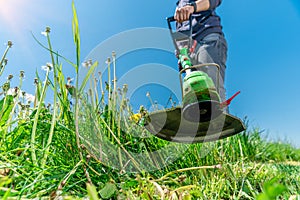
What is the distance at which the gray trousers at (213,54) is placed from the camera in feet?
8.38

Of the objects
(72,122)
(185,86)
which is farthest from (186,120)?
(72,122)

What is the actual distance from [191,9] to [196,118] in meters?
0.98

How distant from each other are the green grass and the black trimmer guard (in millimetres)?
75

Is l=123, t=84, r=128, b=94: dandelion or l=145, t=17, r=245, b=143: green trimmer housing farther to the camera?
l=123, t=84, r=128, b=94: dandelion

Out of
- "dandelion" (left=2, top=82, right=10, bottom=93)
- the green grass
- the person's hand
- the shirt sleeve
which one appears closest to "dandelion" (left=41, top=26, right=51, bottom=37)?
the green grass

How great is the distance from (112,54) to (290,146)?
4912 mm

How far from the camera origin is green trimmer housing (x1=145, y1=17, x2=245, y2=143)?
5.32 ft

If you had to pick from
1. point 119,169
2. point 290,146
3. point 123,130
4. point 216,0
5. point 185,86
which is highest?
point 216,0

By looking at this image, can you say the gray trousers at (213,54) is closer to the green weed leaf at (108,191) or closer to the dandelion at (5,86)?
the dandelion at (5,86)

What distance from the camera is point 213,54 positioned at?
2.63m

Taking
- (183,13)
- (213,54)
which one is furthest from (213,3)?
(183,13)

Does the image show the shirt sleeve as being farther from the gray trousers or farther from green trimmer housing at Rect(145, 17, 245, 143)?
green trimmer housing at Rect(145, 17, 245, 143)

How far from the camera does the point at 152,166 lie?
60.0 inches

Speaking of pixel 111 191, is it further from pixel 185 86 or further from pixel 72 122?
pixel 185 86
